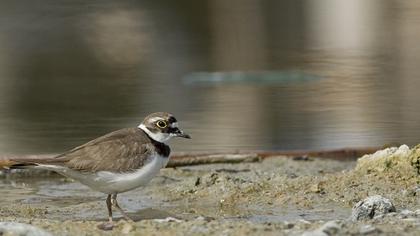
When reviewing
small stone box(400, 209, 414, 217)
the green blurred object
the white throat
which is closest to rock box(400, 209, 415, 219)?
small stone box(400, 209, 414, 217)

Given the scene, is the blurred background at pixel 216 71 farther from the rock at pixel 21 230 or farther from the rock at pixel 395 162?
the rock at pixel 21 230

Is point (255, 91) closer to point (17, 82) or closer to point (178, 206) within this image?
point (17, 82)

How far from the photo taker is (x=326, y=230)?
212 inches

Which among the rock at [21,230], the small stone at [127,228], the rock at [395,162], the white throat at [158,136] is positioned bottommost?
the rock at [395,162]

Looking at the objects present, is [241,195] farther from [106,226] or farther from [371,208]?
[106,226]

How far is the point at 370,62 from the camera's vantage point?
1506 centimetres

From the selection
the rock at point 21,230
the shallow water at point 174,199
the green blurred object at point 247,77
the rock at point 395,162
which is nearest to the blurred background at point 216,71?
the green blurred object at point 247,77

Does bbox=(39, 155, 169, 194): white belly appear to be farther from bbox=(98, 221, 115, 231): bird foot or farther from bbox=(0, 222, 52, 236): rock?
bbox=(0, 222, 52, 236): rock

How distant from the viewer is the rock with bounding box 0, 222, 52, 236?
18.3 feet

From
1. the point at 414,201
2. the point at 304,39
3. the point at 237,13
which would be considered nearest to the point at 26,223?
the point at 414,201

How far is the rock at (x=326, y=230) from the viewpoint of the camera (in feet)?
17.4

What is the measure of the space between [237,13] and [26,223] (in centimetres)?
1605

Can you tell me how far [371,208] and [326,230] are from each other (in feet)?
3.22

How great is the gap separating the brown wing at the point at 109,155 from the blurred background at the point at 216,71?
8.61ft
